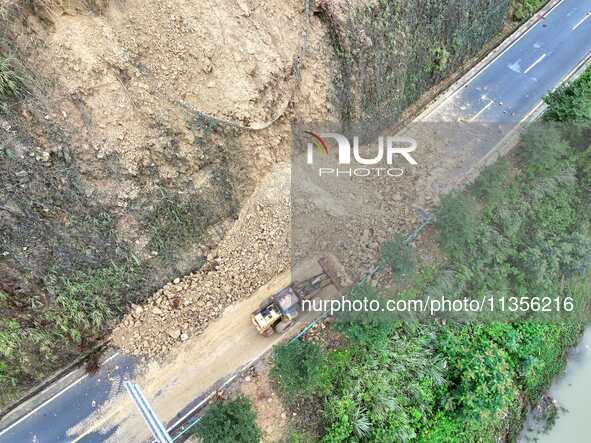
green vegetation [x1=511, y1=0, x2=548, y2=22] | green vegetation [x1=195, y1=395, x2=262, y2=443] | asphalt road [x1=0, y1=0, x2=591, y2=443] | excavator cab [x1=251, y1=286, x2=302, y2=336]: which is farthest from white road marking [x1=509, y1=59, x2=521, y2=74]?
green vegetation [x1=195, y1=395, x2=262, y2=443]

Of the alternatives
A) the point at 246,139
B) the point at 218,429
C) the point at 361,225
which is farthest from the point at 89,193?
the point at 361,225

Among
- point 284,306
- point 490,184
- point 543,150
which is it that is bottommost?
point 543,150

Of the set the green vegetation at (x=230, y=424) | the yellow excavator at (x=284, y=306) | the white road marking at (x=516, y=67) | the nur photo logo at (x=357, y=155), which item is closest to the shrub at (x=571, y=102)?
the white road marking at (x=516, y=67)

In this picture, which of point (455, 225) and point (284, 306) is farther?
point (455, 225)

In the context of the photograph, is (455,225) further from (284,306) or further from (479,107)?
(479,107)

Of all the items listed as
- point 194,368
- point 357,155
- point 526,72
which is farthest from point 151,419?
point 526,72

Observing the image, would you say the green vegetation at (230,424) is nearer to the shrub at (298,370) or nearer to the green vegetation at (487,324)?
the shrub at (298,370)

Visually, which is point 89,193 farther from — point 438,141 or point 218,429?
point 438,141
